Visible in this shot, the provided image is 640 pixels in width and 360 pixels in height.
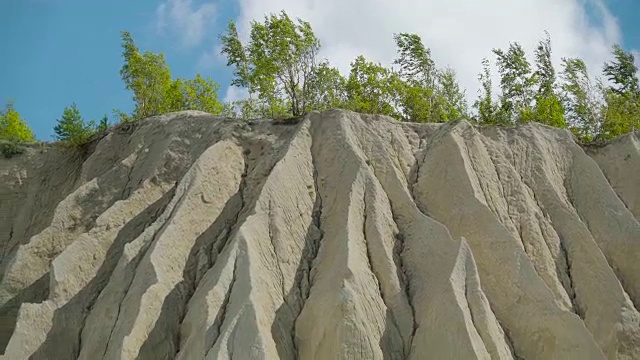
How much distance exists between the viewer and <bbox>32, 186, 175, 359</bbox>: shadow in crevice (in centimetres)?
2262

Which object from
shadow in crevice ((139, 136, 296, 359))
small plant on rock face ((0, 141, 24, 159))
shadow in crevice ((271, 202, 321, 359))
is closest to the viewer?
shadow in crevice ((271, 202, 321, 359))

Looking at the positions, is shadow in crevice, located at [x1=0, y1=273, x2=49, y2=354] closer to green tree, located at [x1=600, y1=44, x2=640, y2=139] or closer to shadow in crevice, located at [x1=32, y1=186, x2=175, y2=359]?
shadow in crevice, located at [x1=32, y1=186, x2=175, y2=359]

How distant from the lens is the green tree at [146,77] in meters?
43.4

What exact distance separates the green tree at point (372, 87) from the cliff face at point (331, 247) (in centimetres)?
1201

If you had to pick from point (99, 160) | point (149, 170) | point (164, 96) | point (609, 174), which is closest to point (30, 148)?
point (99, 160)

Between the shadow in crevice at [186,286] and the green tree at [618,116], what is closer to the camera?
the shadow in crevice at [186,286]

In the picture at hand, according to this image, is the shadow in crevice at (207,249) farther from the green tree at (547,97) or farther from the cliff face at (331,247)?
the green tree at (547,97)

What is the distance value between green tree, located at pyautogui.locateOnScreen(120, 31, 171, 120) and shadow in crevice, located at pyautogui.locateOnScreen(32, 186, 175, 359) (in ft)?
57.2

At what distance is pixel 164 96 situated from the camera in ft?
144

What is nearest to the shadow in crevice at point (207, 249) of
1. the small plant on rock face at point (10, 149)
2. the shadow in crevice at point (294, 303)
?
the shadow in crevice at point (294, 303)

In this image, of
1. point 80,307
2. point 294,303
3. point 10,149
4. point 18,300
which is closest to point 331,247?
point 294,303

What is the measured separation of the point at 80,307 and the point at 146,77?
74.7 feet

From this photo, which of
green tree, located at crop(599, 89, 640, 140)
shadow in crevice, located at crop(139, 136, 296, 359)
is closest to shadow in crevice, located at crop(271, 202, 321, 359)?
shadow in crevice, located at crop(139, 136, 296, 359)

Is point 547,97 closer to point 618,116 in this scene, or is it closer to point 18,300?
point 618,116
